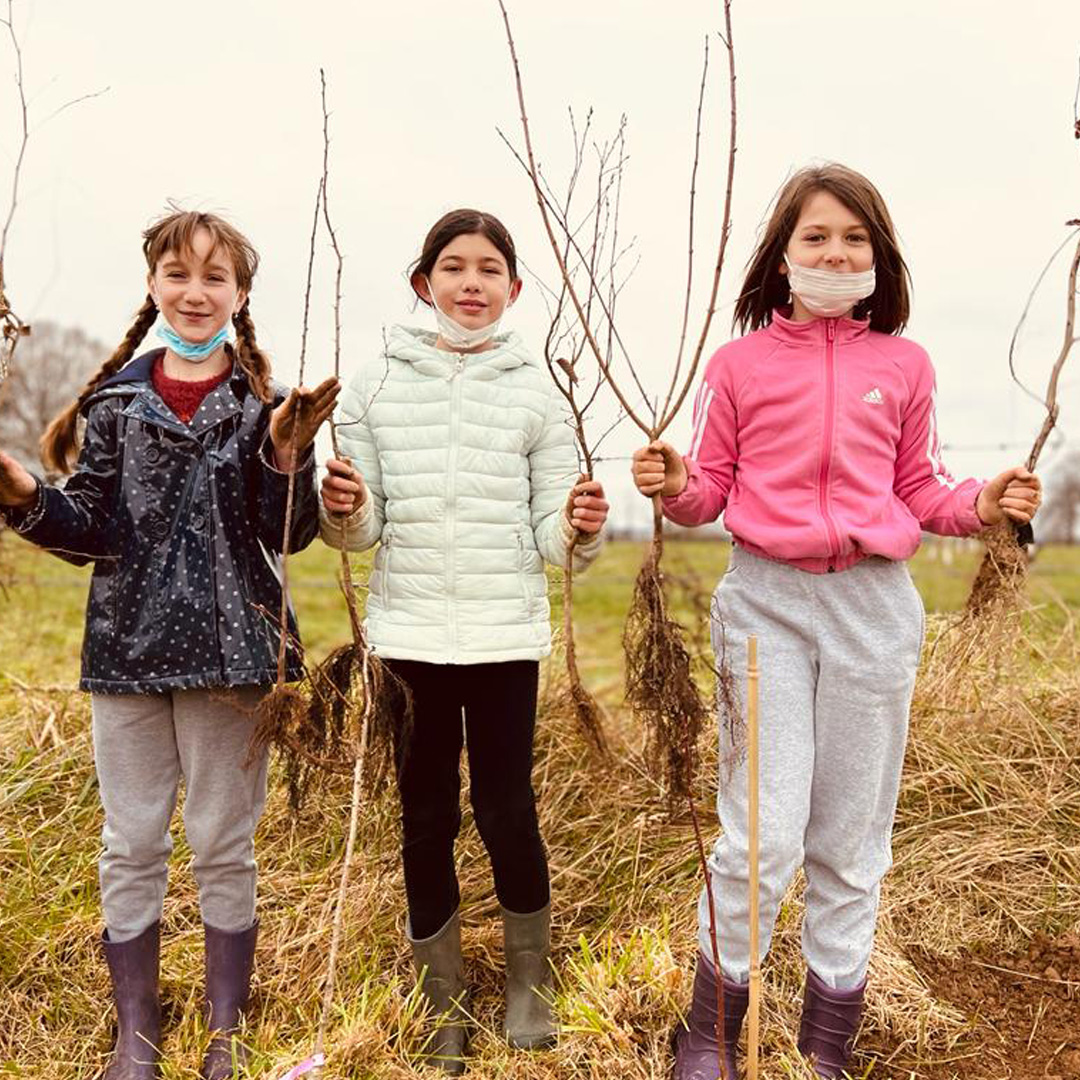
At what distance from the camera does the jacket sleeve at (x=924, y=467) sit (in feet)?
8.27

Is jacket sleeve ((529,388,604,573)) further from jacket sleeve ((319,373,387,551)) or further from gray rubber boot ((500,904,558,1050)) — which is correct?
gray rubber boot ((500,904,558,1050))

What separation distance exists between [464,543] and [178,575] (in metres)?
0.66

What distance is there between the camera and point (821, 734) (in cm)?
246

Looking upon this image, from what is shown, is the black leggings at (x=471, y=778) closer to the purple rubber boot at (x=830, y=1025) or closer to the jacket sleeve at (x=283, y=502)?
the jacket sleeve at (x=283, y=502)

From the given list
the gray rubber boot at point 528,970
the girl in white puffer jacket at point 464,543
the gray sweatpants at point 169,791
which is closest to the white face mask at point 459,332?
the girl in white puffer jacket at point 464,543

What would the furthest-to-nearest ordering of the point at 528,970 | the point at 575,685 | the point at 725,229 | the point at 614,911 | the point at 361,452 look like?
the point at 614,911
the point at 575,685
the point at 528,970
the point at 361,452
the point at 725,229

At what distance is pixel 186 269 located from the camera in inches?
106

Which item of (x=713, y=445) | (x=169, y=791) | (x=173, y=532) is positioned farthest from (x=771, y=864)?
(x=173, y=532)

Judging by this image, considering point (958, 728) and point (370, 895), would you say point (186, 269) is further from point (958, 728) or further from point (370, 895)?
point (958, 728)

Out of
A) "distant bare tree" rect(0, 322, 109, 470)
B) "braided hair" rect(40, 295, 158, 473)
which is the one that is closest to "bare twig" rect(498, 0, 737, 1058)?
"braided hair" rect(40, 295, 158, 473)

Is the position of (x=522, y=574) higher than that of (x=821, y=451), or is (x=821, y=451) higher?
(x=821, y=451)

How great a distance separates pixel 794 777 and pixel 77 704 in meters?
3.01

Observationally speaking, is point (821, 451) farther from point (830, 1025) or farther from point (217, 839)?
point (217, 839)

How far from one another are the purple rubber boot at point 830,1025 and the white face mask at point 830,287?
151 centimetres
